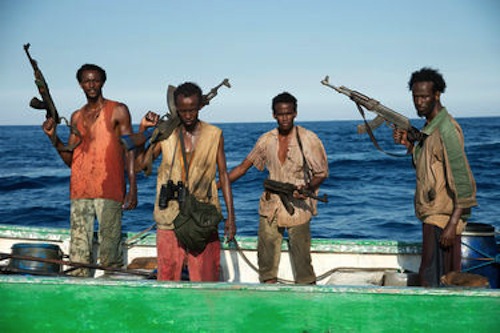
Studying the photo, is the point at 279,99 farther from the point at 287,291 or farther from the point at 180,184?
the point at 287,291

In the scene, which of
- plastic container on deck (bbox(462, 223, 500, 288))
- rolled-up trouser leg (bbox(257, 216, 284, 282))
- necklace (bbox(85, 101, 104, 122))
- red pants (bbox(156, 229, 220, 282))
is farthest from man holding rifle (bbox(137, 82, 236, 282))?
plastic container on deck (bbox(462, 223, 500, 288))

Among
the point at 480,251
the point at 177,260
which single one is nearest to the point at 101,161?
the point at 177,260

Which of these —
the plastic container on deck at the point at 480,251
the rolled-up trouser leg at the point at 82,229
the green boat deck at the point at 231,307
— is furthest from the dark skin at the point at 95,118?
the plastic container on deck at the point at 480,251

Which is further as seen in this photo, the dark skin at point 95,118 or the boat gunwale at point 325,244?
the boat gunwale at point 325,244

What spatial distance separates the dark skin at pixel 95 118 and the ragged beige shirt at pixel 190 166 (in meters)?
0.50

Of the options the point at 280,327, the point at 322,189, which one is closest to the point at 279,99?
the point at 280,327

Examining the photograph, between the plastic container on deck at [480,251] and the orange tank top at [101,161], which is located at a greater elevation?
the orange tank top at [101,161]

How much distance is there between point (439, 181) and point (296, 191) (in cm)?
119

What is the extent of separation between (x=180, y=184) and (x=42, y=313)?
135 centimetres

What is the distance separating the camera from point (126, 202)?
18.0 ft

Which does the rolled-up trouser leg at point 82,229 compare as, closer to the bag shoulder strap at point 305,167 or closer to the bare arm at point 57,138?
the bare arm at point 57,138

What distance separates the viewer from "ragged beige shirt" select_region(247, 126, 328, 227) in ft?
18.2

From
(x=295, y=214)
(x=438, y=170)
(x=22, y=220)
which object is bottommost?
(x=22, y=220)

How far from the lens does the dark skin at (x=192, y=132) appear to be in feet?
15.5
